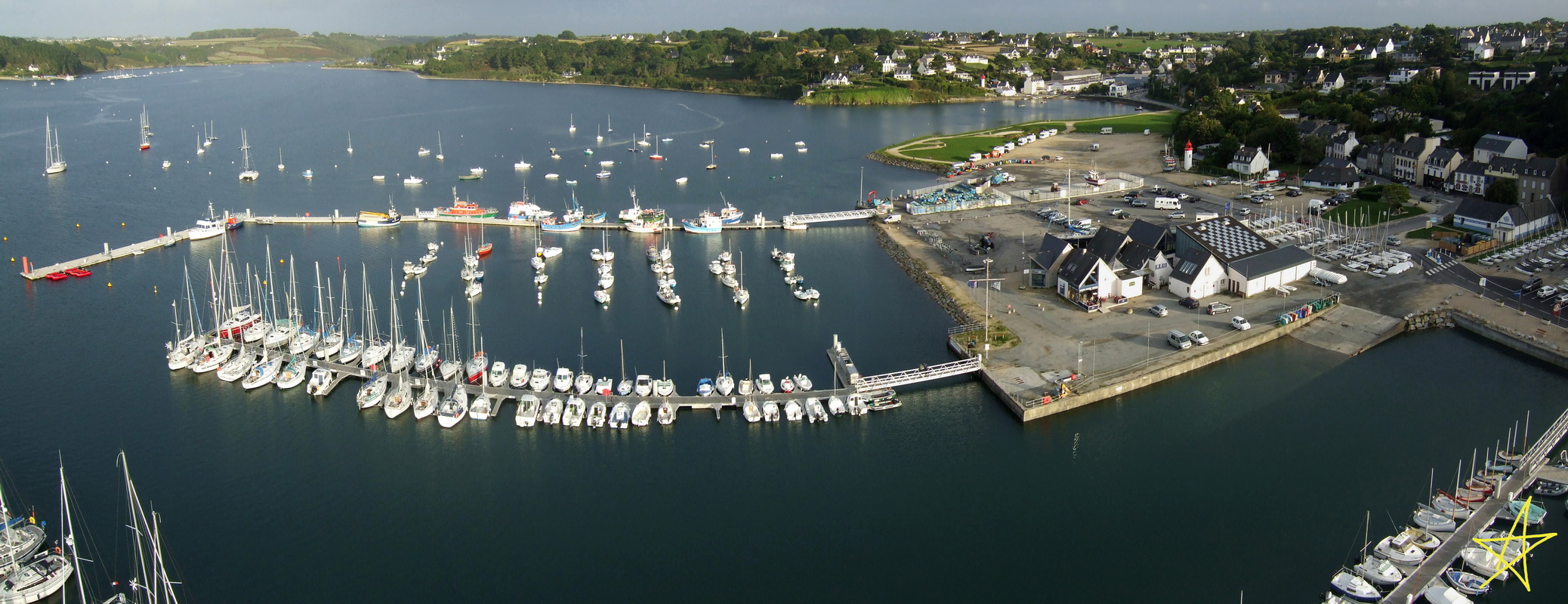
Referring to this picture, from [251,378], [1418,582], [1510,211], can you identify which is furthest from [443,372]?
[1510,211]

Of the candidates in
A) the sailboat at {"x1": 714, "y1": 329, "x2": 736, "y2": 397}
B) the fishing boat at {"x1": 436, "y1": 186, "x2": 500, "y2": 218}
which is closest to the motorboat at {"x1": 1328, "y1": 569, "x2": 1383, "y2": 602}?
the sailboat at {"x1": 714, "y1": 329, "x2": 736, "y2": 397}

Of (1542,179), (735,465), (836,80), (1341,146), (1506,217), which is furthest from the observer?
(836,80)

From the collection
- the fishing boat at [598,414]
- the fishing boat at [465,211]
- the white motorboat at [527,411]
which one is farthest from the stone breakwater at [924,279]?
the fishing boat at [465,211]

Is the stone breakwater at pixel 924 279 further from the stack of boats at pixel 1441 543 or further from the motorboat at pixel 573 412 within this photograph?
the stack of boats at pixel 1441 543

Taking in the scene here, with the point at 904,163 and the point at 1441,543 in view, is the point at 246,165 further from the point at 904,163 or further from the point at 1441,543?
the point at 1441,543

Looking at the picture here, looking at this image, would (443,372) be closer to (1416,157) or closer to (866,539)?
(866,539)

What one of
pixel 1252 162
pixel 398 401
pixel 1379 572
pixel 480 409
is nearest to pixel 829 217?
pixel 1252 162
